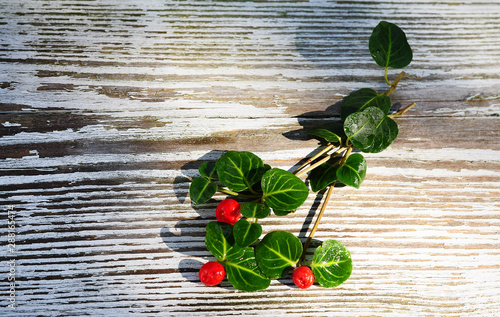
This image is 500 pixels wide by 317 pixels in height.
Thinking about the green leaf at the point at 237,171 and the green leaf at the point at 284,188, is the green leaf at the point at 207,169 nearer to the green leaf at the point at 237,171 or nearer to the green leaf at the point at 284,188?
the green leaf at the point at 237,171

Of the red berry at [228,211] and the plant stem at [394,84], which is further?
the plant stem at [394,84]

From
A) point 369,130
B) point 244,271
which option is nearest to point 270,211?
point 244,271

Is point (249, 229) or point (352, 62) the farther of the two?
point (352, 62)

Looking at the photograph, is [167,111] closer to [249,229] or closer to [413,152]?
[249,229]

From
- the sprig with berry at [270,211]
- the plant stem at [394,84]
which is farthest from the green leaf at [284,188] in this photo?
the plant stem at [394,84]

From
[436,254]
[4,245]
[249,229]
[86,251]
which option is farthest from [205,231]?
[436,254]
